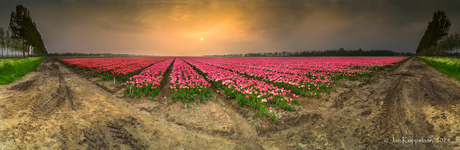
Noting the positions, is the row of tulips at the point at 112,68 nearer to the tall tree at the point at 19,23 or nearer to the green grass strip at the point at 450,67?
the green grass strip at the point at 450,67

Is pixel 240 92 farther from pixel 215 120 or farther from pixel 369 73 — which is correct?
pixel 369 73

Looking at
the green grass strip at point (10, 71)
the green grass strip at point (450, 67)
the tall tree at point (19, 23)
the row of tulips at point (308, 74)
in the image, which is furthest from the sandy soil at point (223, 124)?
the tall tree at point (19, 23)

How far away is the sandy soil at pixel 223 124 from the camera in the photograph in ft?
11.3

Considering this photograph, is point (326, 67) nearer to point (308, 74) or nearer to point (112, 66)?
point (308, 74)

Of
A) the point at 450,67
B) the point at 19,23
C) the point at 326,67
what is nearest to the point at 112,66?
the point at 326,67

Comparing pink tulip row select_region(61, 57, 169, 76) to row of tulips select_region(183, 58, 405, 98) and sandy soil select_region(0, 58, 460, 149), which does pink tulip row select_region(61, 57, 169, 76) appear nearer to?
sandy soil select_region(0, 58, 460, 149)

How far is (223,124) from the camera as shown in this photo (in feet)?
15.1

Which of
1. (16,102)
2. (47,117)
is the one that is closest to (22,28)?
(16,102)

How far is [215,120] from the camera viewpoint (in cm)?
486

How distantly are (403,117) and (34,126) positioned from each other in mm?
9488

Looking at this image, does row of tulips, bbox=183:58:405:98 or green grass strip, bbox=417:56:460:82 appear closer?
row of tulips, bbox=183:58:405:98

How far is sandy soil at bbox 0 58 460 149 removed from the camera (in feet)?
11.3

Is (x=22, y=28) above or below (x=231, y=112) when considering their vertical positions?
above

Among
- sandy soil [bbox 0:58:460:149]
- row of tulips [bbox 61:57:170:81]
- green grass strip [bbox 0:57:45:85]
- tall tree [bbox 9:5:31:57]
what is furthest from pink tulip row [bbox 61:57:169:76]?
tall tree [bbox 9:5:31:57]
